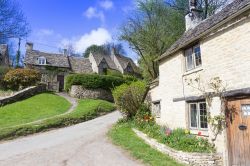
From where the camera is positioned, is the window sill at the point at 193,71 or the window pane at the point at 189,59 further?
the window pane at the point at 189,59

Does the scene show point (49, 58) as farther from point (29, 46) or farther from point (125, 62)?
point (125, 62)

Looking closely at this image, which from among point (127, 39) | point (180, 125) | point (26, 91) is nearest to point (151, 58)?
point (127, 39)

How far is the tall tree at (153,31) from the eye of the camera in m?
33.2

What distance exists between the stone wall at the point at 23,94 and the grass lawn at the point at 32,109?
0.96 m

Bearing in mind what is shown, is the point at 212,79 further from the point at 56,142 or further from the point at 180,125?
the point at 56,142

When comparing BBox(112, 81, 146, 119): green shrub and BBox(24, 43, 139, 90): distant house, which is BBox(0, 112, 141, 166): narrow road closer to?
BBox(112, 81, 146, 119): green shrub

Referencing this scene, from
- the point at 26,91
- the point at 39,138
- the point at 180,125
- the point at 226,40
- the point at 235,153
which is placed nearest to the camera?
the point at 235,153

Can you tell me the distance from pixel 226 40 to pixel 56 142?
10657 millimetres

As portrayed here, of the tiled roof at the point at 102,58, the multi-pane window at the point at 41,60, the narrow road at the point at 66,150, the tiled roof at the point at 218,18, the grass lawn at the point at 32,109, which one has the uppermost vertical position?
the tiled roof at the point at 102,58

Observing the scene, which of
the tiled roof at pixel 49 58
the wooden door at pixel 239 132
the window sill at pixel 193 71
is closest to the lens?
the wooden door at pixel 239 132

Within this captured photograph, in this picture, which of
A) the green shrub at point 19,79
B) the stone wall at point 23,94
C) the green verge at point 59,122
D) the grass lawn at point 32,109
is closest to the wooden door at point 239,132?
the green verge at point 59,122

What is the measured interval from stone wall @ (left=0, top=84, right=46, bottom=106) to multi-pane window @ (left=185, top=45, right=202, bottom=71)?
2083 centimetres

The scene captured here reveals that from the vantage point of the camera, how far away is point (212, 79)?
11742mm

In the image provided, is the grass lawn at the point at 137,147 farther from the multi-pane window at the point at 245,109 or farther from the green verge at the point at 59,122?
the green verge at the point at 59,122
